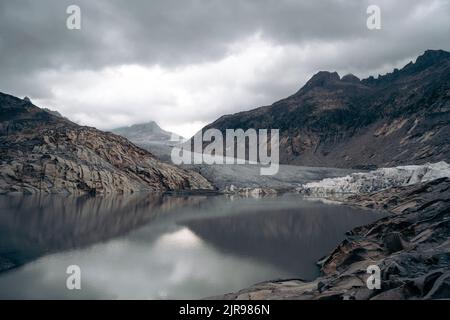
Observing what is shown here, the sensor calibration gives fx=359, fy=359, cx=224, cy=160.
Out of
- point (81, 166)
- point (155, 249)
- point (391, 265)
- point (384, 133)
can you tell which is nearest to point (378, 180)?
point (155, 249)

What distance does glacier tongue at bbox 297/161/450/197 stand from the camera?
7306cm

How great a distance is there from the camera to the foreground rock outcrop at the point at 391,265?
45.5 feet

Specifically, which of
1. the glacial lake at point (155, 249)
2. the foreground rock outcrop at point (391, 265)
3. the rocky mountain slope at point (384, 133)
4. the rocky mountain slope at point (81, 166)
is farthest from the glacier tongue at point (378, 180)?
the foreground rock outcrop at point (391, 265)

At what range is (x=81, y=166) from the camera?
88.8 meters

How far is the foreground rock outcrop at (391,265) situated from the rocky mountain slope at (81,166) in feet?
230

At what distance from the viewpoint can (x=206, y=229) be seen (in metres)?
40.6

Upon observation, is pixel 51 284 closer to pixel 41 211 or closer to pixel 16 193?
pixel 41 211

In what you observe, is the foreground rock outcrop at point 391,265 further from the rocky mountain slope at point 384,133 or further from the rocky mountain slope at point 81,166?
the rocky mountain slope at point 384,133

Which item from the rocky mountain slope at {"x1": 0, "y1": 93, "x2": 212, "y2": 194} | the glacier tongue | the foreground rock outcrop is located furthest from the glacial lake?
the rocky mountain slope at {"x1": 0, "y1": 93, "x2": 212, "y2": 194}

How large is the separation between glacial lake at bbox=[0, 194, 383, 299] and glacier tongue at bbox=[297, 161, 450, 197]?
89.7 feet

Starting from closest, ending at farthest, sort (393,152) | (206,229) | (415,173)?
(206,229) < (415,173) < (393,152)

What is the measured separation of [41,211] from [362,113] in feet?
571

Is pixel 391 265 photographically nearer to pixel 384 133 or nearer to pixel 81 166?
pixel 81 166
